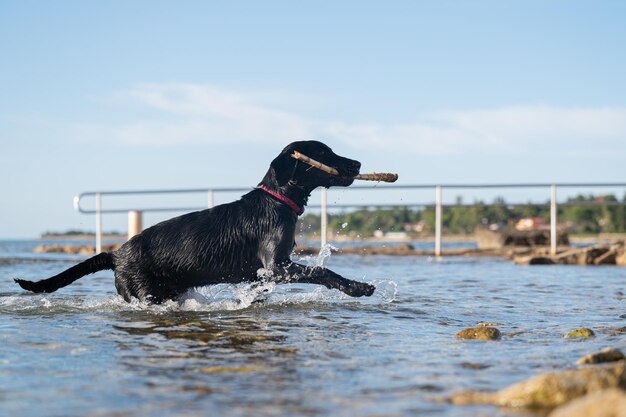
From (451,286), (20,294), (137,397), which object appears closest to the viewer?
(137,397)

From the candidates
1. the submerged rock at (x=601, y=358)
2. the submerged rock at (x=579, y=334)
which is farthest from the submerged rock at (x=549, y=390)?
the submerged rock at (x=579, y=334)

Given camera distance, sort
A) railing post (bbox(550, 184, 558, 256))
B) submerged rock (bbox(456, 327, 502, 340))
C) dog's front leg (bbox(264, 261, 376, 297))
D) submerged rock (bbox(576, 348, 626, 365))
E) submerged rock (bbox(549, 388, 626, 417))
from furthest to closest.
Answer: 1. railing post (bbox(550, 184, 558, 256))
2. dog's front leg (bbox(264, 261, 376, 297))
3. submerged rock (bbox(456, 327, 502, 340))
4. submerged rock (bbox(576, 348, 626, 365))
5. submerged rock (bbox(549, 388, 626, 417))

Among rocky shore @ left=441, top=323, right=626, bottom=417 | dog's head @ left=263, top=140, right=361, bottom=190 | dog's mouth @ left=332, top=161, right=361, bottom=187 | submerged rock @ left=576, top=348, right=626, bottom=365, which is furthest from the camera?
dog's mouth @ left=332, top=161, right=361, bottom=187

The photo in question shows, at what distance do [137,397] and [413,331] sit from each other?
6.70ft

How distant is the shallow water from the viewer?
2502 mm

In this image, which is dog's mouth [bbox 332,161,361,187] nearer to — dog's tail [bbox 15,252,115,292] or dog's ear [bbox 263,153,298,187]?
dog's ear [bbox 263,153,298,187]

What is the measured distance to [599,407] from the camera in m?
2.04

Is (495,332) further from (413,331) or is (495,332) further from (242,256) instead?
(242,256)

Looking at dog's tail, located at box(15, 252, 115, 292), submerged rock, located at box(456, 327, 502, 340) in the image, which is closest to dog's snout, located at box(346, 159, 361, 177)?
dog's tail, located at box(15, 252, 115, 292)

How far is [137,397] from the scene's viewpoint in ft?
8.35

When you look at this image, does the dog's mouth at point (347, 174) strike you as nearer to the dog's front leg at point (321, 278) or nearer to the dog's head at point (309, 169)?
the dog's head at point (309, 169)

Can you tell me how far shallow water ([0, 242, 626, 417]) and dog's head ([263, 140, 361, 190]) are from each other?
2.63ft

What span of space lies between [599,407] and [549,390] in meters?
0.39

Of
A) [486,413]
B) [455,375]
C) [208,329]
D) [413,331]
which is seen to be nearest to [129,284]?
[208,329]
